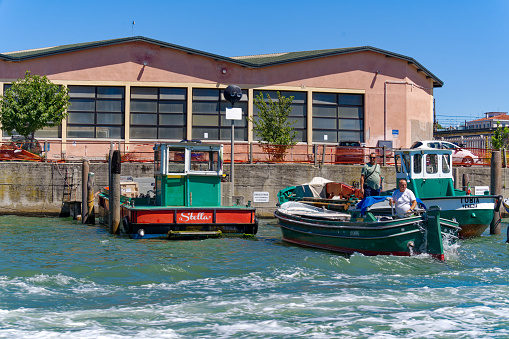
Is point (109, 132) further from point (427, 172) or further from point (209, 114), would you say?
point (427, 172)

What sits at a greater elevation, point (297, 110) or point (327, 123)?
point (297, 110)

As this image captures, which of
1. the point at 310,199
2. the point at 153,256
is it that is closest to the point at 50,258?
the point at 153,256

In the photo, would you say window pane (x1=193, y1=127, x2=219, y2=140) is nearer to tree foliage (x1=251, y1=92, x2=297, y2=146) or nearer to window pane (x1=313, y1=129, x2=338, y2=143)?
tree foliage (x1=251, y1=92, x2=297, y2=146)

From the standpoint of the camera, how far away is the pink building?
113 feet

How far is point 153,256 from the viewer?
1556cm

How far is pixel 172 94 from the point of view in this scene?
35031mm

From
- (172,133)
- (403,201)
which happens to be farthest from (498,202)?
(172,133)

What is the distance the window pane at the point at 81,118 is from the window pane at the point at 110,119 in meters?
0.39

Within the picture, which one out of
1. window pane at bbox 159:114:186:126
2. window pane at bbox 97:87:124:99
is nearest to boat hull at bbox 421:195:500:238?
window pane at bbox 159:114:186:126

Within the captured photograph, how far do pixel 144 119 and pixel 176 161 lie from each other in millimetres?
15990

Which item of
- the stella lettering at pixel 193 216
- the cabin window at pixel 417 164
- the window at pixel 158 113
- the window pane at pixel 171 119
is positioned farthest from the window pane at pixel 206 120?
the stella lettering at pixel 193 216

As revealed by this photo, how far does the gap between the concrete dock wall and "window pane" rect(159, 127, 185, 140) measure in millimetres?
7733

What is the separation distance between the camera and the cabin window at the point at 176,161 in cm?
1952

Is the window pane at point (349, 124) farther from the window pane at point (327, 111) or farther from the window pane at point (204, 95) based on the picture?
the window pane at point (204, 95)
